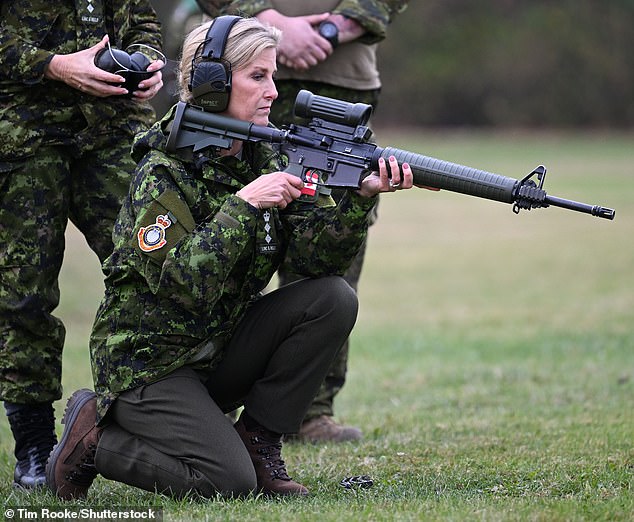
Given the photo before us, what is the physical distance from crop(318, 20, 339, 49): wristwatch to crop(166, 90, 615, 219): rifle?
1.37 meters

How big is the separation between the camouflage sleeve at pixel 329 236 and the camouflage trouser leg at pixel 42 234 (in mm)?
901

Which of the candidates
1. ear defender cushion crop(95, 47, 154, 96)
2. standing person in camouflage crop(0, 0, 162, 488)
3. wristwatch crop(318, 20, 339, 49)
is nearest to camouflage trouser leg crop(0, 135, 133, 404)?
standing person in camouflage crop(0, 0, 162, 488)

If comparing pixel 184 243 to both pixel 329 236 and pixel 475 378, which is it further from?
pixel 475 378

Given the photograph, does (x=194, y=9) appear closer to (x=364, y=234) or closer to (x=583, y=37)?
(x=364, y=234)

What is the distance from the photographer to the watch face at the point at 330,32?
18.2ft

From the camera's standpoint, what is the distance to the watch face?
5539 millimetres

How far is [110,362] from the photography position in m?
4.12

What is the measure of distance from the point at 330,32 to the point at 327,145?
4.93 feet

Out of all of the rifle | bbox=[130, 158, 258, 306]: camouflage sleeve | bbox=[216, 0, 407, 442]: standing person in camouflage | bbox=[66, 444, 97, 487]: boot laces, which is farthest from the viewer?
bbox=[216, 0, 407, 442]: standing person in camouflage

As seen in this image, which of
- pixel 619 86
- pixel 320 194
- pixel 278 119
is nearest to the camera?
pixel 320 194

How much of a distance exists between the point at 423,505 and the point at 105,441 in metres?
1.23

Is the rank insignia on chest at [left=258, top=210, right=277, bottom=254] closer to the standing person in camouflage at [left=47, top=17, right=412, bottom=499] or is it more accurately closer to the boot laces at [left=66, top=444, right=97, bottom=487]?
the standing person in camouflage at [left=47, top=17, right=412, bottom=499]

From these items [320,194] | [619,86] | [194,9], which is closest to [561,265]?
[194,9]

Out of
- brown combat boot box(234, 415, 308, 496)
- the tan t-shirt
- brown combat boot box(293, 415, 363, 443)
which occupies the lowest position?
brown combat boot box(293, 415, 363, 443)
